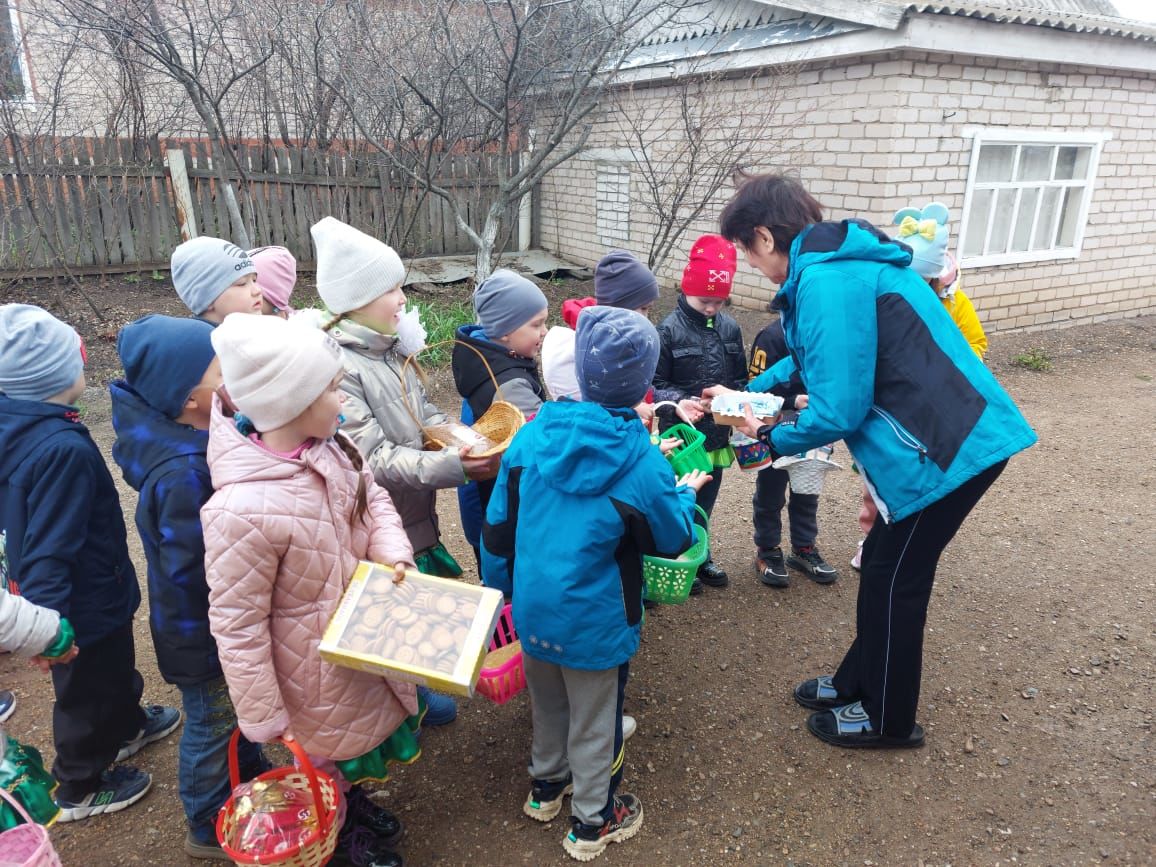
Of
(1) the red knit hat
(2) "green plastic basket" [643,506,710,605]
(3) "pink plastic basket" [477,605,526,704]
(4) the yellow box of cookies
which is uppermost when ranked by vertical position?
(1) the red knit hat

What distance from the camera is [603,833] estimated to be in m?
2.42

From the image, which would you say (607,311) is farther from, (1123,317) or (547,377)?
(1123,317)

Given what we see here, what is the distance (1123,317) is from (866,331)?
423 inches

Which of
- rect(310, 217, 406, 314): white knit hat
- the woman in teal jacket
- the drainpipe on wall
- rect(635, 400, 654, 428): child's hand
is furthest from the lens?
the drainpipe on wall

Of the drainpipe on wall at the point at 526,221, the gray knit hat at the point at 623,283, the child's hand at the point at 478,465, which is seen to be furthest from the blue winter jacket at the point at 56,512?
the drainpipe on wall at the point at 526,221

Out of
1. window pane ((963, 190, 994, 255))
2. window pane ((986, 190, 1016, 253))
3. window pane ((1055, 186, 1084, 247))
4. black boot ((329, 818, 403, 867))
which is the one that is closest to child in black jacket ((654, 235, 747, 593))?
black boot ((329, 818, 403, 867))

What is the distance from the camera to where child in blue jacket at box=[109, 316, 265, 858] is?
206 centimetres

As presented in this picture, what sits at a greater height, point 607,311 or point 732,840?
point 607,311

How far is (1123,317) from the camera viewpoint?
10.7 meters

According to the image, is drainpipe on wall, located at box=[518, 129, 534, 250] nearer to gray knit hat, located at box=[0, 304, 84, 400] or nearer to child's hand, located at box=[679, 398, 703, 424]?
child's hand, located at box=[679, 398, 703, 424]

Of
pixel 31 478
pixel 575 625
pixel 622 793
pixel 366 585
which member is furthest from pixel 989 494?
pixel 31 478

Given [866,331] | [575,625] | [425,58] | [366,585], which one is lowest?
[575,625]

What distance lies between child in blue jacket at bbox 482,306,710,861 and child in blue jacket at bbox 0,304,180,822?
46.6 inches

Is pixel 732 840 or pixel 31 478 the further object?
pixel 732 840
